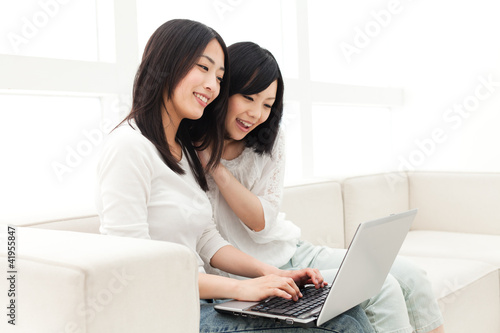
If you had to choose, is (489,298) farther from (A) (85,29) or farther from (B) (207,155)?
(A) (85,29)

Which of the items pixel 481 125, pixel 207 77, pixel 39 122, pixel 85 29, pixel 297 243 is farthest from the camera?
pixel 481 125

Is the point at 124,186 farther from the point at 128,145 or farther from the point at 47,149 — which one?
the point at 47,149

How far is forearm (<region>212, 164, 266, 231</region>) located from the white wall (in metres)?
0.39

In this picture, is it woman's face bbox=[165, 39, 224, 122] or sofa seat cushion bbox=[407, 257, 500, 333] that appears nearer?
woman's face bbox=[165, 39, 224, 122]

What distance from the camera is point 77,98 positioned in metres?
2.14

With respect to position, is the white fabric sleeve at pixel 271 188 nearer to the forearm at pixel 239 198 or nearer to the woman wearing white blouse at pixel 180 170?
the forearm at pixel 239 198

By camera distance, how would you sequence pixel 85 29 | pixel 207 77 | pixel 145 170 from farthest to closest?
1. pixel 85 29
2. pixel 207 77
3. pixel 145 170

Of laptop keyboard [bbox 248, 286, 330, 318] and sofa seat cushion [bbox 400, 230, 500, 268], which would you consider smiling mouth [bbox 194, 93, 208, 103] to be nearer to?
laptop keyboard [bbox 248, 286, 330, 318]

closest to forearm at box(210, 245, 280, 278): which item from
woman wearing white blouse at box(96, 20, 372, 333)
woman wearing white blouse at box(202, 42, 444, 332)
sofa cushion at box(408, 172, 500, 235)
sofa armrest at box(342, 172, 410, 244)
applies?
woman wearing white blouse at box(96, 20, 372, 333)

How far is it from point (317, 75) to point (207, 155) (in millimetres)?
2172

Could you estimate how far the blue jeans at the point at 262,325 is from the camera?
108cm

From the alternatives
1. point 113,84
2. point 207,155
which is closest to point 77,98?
point 113,84

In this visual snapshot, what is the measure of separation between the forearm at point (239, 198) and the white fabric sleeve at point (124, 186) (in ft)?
1.03

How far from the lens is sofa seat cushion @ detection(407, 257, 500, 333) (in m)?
1.83
